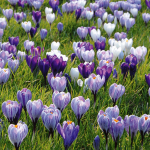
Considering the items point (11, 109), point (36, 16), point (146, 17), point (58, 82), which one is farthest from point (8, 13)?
point (11, 109)

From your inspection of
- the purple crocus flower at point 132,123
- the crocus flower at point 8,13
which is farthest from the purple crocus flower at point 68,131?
the crocus flower at point 8,13

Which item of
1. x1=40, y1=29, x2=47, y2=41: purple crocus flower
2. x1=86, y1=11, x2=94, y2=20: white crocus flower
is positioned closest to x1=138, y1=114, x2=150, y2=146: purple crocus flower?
x1=40, y1=29, x2=47, y2=41: purple crocus flower

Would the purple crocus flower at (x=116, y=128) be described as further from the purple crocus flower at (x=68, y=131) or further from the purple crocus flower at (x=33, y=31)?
the purple crocus flower at (x=33, y=31)

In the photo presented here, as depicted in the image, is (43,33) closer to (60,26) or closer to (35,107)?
(60,26)

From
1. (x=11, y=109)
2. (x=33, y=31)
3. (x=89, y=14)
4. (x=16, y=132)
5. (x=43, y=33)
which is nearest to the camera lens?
(x=16, y=132)

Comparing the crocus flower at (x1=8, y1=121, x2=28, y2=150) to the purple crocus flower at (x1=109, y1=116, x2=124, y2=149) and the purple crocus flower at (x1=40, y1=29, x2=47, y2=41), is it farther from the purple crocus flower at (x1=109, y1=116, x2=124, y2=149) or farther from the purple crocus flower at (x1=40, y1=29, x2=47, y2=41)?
the purple crocus flower at (x1=40, y1=29, x2=47, y2=41)

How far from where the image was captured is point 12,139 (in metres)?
1.73

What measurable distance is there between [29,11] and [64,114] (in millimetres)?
4742

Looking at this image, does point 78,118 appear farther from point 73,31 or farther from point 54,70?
point 73,31

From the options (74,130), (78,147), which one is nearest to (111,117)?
(74,130)

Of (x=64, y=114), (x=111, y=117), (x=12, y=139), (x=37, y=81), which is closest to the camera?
(x=12, y=139)

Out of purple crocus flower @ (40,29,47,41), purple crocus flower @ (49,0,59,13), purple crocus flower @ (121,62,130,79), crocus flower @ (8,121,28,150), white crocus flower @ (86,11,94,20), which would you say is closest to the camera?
crocus flower @ (8,121,28,150)

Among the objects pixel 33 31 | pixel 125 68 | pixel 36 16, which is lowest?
A: pixel 125 68

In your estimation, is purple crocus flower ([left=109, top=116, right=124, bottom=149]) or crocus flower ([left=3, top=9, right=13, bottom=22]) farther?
crocus flower ([left=3, top=9, right=13, bottom=22])
